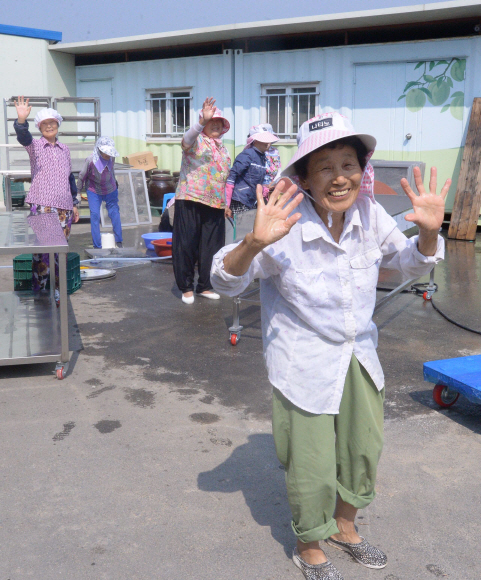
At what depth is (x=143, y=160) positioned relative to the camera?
14.6 metres

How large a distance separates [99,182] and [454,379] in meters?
7.35

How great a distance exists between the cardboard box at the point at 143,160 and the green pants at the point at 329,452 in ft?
42.1

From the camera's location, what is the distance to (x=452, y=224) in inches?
450

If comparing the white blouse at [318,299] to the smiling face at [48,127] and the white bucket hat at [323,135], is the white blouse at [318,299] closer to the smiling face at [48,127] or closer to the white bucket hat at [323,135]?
the white bucket hat at [323,135]

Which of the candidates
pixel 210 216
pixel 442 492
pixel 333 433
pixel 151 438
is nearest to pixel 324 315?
pixel 333 433

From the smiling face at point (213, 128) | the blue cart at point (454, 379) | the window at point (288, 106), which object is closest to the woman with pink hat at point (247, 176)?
the smiling face at point (213, 128)

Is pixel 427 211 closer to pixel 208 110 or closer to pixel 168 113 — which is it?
pixel 208 110

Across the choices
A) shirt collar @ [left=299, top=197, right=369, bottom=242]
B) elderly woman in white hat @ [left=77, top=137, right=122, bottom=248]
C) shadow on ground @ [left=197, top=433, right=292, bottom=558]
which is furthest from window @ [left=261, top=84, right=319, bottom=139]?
shirt collar @ [left=299, top=197, right=369, bottom=242]

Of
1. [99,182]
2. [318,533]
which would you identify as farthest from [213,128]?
[318,533]

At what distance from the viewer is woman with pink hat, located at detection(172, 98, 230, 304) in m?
6.25

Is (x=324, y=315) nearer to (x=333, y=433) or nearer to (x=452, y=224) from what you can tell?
(x=333, y=433)

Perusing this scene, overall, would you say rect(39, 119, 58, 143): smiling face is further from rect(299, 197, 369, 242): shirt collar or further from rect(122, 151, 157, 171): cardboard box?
rect(122, 151, 157, 171): cardboard box

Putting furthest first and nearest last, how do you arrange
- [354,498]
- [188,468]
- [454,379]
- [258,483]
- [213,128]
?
[213,128]
[454,379]
[188,468]
[258,483]
[354,498]

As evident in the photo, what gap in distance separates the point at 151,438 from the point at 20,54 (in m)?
14.0
